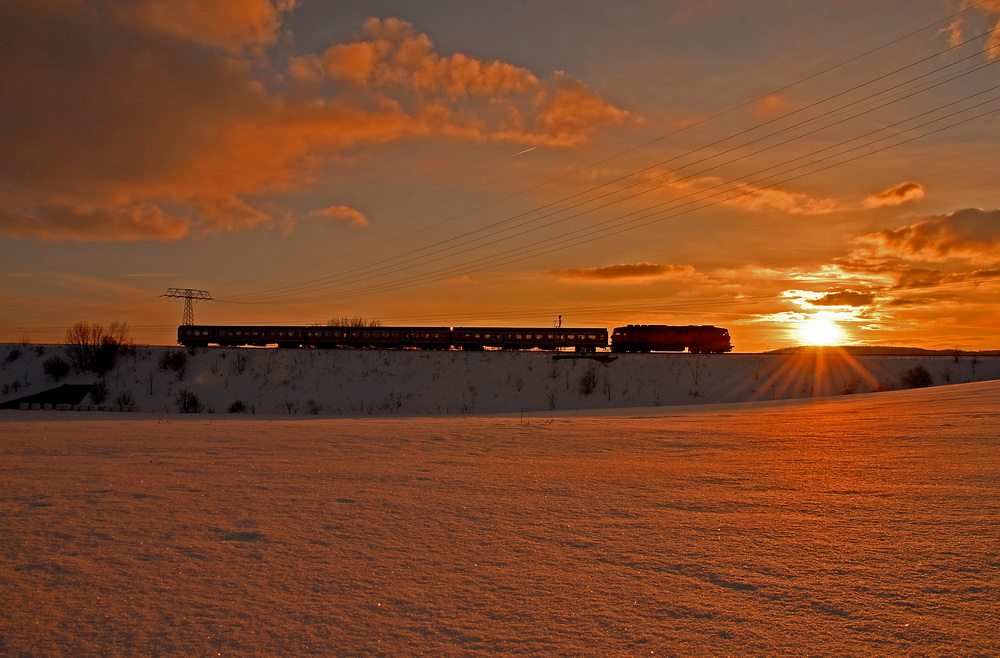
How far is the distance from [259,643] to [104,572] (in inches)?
49.8

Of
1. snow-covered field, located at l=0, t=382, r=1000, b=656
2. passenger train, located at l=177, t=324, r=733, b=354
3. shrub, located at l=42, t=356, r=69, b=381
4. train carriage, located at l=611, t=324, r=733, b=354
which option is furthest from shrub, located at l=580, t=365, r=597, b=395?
shrub, located at l=42, t=356, r=69, b=381

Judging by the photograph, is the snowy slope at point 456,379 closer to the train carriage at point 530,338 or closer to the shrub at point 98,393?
the shrub at point 98,393

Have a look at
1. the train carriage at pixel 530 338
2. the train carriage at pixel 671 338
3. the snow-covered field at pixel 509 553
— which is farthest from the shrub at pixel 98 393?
the train carriage at pixel 671 338

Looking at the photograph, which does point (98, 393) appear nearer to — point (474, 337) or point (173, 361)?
point (173, 361)

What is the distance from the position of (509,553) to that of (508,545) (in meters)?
0.13

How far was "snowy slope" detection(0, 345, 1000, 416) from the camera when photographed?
90.3 feet

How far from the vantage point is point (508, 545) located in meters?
3.57

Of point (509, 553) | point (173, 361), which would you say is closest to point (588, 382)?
point (173, 361)

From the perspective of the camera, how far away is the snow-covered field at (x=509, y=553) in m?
2.56

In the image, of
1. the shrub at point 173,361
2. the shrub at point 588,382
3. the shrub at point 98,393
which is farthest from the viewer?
the shrub at point 173,361

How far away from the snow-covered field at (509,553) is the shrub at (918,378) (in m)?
24.2

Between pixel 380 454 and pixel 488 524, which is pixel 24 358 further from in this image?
pixel 488 524

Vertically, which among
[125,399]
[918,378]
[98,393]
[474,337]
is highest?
[474,337]

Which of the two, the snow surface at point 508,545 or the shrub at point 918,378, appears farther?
the shrub at point 918,378
